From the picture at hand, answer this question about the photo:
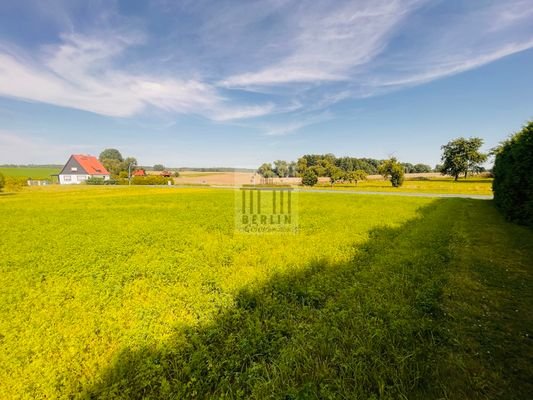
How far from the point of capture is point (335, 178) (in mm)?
72312

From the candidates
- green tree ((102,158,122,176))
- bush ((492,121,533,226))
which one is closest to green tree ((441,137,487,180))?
bush ((492,121,533,226))

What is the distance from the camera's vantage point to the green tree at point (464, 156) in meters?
75.1

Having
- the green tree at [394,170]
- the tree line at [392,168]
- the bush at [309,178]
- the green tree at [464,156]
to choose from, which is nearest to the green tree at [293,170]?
the tree line at [392,168]

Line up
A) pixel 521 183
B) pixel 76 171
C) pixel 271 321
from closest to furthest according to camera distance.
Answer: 1. pixel 271 321
2. pixel 521 183
3. pixel 76 171

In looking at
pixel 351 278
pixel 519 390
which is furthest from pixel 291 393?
pixel 351 278

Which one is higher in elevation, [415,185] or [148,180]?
[148,180]

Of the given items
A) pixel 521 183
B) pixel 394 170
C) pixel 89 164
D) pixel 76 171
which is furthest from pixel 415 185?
pixel 76 171

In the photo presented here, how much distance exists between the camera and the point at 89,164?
259 ft

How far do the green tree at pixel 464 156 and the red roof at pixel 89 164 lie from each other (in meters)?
110

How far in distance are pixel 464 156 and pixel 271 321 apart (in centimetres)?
9507

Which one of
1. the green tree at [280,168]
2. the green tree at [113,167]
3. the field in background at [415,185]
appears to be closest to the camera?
the field in background at [415,185]

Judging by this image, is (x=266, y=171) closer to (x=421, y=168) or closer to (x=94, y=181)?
(x=94, y=181)

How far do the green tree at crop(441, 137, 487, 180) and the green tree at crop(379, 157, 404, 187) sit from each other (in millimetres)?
32540

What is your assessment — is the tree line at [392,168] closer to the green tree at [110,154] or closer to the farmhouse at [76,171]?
the farmhouse at [76,171]
